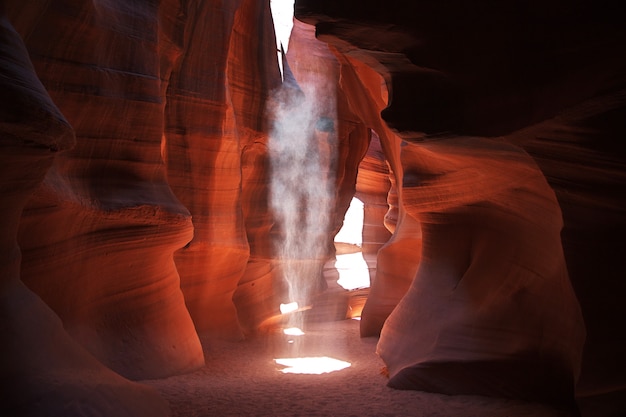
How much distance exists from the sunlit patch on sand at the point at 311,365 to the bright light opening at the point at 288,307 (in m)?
4.34

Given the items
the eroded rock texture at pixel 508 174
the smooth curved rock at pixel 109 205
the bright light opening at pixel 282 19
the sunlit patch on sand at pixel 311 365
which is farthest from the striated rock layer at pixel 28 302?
the bright light opening at pixel 282 19

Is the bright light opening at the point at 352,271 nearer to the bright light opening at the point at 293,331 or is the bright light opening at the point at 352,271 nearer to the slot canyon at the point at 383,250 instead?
the bright light opening at the point at 293,331

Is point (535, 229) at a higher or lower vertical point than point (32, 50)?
lower

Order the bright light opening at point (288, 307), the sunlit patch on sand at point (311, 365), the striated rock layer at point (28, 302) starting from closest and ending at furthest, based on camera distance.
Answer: the striated rock layer at point (28, 302), the sunlit patch on sand at point (311, 365), the bright light opening at point (288, 307)

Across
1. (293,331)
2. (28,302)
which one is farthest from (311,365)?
(28,302)

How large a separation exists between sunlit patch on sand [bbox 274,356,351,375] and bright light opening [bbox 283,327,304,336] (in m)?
3.06

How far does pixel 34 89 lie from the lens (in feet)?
12.9

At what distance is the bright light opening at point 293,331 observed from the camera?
1371cm

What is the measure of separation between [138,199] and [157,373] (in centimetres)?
212

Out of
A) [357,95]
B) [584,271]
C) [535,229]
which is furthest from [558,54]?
[357,95]

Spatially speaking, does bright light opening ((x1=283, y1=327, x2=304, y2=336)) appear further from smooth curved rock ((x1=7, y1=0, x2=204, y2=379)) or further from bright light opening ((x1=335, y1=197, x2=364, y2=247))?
smooth curved rock ((x1=7, y1=0, x2=204, y2=379))

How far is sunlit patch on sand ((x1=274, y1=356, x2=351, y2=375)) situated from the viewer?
867 cm

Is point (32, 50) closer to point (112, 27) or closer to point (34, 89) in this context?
point (112, 27)

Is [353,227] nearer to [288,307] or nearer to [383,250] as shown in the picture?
[288,307]
